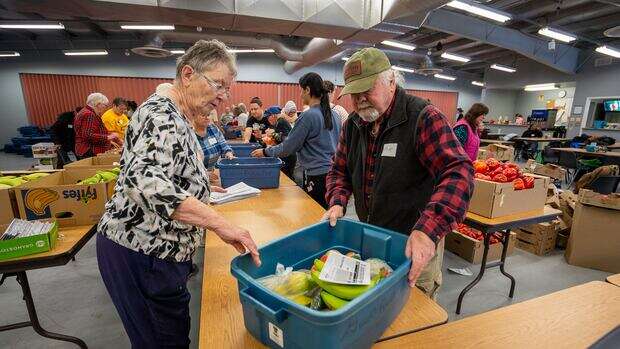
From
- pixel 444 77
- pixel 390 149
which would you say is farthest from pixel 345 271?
pixel 444 77

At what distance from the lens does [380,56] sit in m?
1.14

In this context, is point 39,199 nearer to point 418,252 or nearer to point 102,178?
point 102,178

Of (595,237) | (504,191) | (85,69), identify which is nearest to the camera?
(504,191)

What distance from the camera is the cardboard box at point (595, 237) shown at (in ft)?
A: 9.71

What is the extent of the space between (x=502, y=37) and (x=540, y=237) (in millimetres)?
6734

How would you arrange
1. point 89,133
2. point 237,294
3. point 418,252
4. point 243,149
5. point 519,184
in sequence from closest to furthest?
point 418,252 < point 237,294 < point 519,184 < point 243,149 < point 89,133

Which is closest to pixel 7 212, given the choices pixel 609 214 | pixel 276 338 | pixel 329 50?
pixel 276 338

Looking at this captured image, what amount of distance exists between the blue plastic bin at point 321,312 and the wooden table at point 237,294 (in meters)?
0.07

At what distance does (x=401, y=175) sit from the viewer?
4.04ft

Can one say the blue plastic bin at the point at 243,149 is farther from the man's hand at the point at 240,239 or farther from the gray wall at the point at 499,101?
the gray wall at the point at 499,101

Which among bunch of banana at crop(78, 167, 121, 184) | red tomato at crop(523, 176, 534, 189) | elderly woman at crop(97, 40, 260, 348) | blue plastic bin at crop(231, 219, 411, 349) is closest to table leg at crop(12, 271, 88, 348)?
bunch of banana at crop(78, 167, 121, 184)

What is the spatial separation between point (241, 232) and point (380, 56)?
817mm

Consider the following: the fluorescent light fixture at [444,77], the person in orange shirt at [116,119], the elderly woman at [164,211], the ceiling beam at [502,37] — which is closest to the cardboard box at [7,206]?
the elderly woman at [164,211]

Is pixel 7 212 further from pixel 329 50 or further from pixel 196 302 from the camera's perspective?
pixel 329 50
